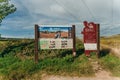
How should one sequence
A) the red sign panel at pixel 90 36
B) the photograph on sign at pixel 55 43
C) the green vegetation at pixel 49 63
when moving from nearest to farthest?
the green vegetation at pixel 49 63 < the photograph on sign at pixel 55 43 < the red sign panel at pixel 90 36

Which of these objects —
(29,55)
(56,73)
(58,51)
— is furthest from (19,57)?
(56,73)

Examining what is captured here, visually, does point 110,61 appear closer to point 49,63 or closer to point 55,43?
point 55,43

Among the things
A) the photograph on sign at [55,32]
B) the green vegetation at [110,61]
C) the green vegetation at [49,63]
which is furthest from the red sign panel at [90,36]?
the photograph on sign at [55,32]

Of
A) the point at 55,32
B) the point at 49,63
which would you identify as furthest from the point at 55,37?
the point at 49,63

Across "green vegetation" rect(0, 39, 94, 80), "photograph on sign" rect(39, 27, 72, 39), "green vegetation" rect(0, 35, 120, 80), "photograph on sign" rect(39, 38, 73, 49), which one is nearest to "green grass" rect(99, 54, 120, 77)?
"green vegetation" rect(0, 35, 120, 80)

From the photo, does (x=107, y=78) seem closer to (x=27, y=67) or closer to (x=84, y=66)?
(x=84, y=66)

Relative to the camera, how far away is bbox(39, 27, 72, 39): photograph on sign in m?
21.8

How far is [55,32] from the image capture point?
2198 cm

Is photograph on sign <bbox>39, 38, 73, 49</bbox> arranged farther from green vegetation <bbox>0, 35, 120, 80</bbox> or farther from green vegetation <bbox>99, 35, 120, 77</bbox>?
green vegetation <bbox>99, 35, 120, 77</bbox>

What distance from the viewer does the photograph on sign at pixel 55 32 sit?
71.5 ft

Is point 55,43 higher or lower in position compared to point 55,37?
lower

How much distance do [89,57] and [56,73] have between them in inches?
149

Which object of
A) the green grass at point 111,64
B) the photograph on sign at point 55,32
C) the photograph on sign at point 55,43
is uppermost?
the photograph on sign at point 55,32

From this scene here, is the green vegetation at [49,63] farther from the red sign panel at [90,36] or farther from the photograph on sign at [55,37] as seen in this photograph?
the photograph on sign at [55,37]
